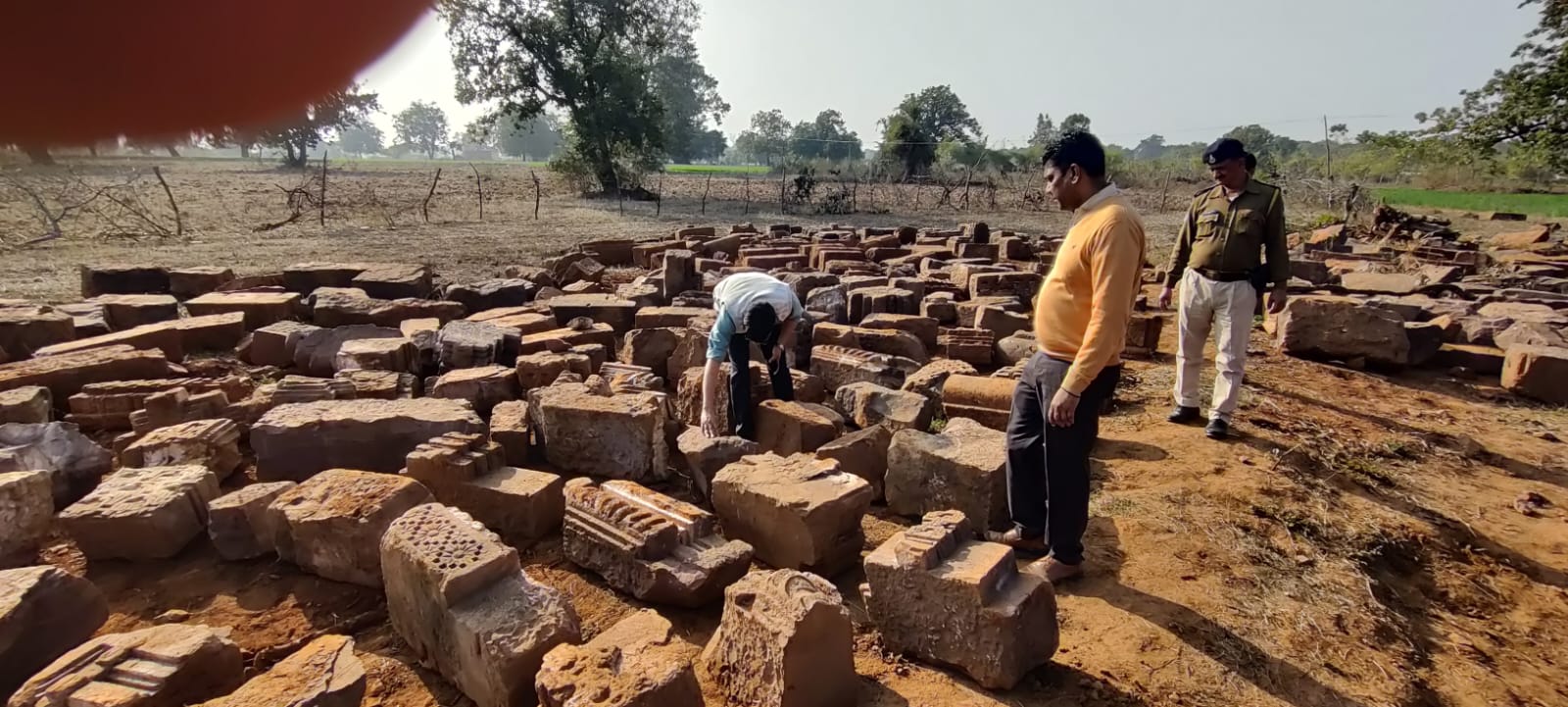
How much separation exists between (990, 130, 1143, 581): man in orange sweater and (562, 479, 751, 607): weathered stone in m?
1.20

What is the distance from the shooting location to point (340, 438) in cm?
391

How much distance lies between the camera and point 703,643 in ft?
9.18

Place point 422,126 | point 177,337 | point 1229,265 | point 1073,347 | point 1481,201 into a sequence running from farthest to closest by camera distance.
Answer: point 422,126
point 1481,201
point 177,337
point 1229,265
point 1073,347

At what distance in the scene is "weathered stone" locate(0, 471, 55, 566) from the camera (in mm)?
3180

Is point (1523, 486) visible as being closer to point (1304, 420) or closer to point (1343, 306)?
point (1304, 420)

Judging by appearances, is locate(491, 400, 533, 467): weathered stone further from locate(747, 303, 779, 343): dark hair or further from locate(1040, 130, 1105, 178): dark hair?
locate(1040, 130, 1105, 178): dark hair

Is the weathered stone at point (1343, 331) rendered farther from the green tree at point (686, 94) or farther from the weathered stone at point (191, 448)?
the green tree at point (686, 94)

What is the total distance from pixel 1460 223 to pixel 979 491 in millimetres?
20149

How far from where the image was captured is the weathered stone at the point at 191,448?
151 inches

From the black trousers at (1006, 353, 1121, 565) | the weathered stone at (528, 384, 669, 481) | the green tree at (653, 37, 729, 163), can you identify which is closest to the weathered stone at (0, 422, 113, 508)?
the weathered stone at (528, 384, 669, 481)

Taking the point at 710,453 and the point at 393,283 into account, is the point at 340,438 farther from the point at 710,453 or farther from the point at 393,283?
the point at 393,283

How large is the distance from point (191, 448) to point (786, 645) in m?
3.45

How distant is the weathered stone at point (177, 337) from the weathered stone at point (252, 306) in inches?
7.1


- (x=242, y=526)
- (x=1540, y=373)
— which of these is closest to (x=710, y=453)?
(x=242, y=526)
